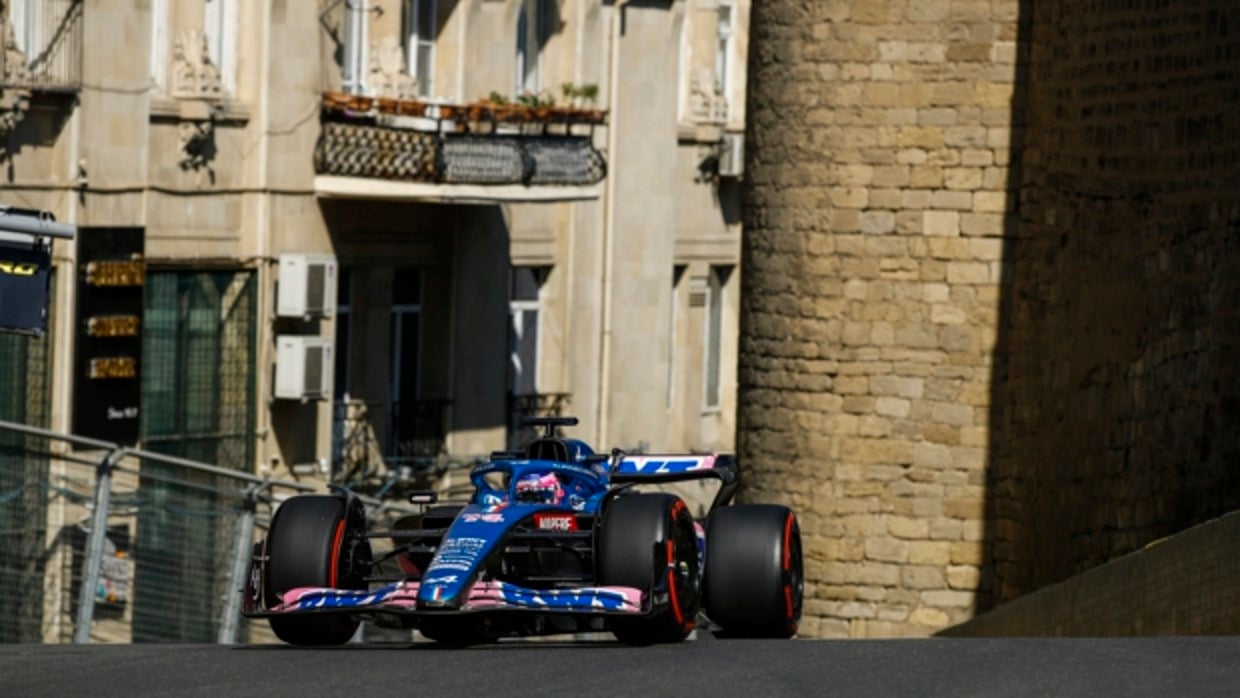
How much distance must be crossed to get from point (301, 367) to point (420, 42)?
13.5 ft

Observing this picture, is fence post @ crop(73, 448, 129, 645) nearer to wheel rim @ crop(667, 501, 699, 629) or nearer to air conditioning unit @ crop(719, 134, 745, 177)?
wheel rim @ crop(667, 501, 699, 629)

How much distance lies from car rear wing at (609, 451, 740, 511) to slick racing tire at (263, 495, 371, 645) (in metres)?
1.17

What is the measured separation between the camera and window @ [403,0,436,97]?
31.3 m

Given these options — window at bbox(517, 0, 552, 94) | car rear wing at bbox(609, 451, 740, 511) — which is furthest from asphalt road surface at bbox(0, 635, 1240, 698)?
window at bbox(517, 0, 552, 94)

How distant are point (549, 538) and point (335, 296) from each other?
1782 cm

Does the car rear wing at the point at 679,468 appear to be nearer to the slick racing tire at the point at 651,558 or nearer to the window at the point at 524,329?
the slick racing tire at the point at 651,558

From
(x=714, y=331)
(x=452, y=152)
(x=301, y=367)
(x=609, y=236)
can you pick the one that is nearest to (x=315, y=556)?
(x=301, y=367)

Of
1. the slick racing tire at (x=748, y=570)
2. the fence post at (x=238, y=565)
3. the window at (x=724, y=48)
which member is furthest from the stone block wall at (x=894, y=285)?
the window at (x=724, y=48)

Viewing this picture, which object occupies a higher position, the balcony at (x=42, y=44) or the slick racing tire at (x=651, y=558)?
the balcony at (x=42, y=44)

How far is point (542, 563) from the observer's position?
40.2 ft

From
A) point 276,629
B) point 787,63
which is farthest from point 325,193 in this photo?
point 276,629

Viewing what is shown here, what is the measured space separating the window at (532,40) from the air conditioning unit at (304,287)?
506 centimetres

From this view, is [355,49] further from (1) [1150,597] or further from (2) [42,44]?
(1) [1150,597]

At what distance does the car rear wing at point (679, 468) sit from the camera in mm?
13172
